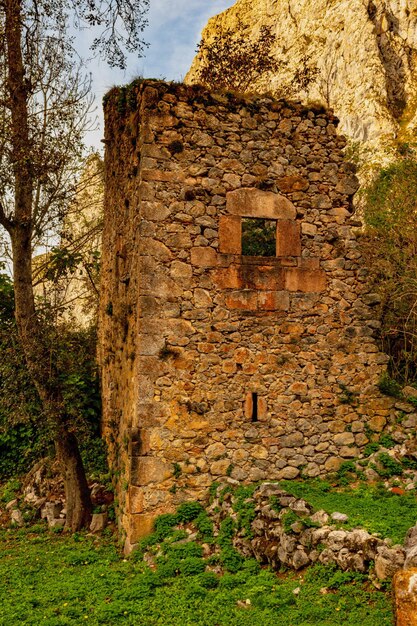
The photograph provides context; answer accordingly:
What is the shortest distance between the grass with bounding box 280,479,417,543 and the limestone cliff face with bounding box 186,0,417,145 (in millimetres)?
31456

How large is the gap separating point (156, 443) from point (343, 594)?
3024mm

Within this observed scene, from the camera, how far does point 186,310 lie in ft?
25.2

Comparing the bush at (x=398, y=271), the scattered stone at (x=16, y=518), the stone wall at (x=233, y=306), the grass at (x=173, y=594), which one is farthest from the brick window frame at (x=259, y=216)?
the scattered stone at (x=16, y=518)

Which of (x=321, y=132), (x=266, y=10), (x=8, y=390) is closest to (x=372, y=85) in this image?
(x=266, y=10)

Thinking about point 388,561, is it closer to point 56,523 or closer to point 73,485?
point 73,485

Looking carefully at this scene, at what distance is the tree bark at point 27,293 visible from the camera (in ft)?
27.8

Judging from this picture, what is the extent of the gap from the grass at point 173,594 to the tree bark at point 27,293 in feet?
5.28

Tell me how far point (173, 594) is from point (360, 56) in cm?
4266

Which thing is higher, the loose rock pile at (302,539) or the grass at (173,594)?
the loose rock pile at (302,539)

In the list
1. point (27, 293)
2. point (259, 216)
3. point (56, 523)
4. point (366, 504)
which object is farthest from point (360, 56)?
point (366, 504)

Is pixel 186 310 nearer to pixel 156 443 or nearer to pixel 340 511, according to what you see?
pixel 156 443

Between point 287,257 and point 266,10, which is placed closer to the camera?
point 287,257

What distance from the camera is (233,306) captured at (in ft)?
25.8

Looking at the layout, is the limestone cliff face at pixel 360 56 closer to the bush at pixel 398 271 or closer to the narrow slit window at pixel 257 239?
the bush at pixel 398 271
